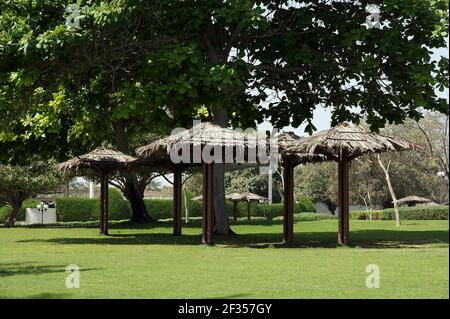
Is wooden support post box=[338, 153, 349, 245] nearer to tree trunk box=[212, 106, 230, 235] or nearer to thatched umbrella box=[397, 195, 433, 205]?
tree trunk box=[212, 106, 230, 235]

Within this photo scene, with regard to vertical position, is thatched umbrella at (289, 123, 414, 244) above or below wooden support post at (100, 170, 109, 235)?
above

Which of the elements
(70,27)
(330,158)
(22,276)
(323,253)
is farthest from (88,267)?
(330,158)

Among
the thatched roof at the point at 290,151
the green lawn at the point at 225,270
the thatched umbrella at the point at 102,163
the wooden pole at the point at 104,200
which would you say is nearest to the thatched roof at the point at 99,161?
the thatched umbrella at the point at 102,163

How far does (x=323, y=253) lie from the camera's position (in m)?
17.3

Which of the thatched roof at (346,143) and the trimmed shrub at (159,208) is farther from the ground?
the thatched roof at (346,143)

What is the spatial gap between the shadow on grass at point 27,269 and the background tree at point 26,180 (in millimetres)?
21876

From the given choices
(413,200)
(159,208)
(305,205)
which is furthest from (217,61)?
(305,205)

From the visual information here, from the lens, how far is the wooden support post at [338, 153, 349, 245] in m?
20.0

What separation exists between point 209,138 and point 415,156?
40646 mm

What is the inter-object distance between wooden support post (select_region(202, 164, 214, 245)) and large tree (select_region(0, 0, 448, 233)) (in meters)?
1.88

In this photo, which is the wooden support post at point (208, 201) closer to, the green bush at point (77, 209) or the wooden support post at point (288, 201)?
the wooden support post at point (288, 201)

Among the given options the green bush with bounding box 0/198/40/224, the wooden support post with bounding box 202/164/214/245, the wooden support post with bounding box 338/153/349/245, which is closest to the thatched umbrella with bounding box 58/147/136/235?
the wooden support post with bounding box 202/164/214/245

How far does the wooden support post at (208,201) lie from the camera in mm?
19859

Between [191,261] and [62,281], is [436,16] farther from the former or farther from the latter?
[62,281]
